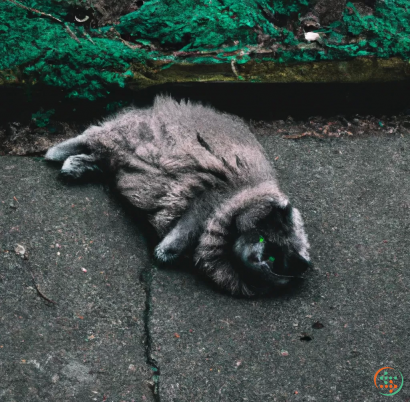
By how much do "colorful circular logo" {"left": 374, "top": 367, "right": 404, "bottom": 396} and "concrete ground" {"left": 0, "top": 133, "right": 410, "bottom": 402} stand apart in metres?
0.03

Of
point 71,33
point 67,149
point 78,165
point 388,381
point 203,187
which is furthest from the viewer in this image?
point 71,33

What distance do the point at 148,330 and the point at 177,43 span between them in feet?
7.77

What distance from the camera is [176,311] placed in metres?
2.84

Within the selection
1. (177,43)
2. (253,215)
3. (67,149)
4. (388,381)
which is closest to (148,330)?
(253,215)

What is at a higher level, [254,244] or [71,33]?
[71,33]

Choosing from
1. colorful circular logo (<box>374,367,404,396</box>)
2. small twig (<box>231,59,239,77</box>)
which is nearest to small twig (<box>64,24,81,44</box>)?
small twig (<box>231,59,239,77</box>)

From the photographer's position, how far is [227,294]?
298cm

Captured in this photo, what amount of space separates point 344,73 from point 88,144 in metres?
2.11

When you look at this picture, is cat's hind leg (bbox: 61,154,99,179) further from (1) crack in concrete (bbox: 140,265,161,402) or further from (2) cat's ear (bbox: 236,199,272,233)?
(2) cat's ear (bbox: 236,199,272,233)

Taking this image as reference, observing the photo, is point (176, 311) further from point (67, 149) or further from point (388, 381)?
point (67, 149)

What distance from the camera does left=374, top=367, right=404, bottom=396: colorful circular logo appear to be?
2.48 metres

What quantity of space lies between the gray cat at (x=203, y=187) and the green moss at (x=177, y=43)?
360 mm

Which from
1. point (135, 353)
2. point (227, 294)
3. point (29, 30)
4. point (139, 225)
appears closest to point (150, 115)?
point (139, 225)

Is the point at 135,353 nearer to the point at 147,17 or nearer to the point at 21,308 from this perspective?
the point at 21,308
